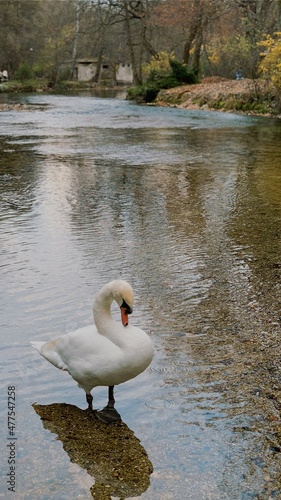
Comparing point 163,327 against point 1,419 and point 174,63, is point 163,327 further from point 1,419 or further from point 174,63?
point 174,63

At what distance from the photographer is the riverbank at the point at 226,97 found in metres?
29.4

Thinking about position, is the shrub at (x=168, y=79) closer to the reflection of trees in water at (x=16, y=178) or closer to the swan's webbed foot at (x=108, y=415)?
the reflection of trees in water at (x=16, y=178)

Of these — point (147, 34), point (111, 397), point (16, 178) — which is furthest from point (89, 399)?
point (147, 34)

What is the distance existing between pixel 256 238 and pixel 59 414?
15.5 feet

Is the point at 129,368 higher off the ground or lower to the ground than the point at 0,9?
lower

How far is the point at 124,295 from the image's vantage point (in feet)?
12.9

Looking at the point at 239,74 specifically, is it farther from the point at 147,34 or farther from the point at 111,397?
the point at 111,397

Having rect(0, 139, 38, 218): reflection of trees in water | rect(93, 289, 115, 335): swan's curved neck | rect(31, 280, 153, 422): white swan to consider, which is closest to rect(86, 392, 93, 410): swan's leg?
rect(31, 280, 153, 422): white swan

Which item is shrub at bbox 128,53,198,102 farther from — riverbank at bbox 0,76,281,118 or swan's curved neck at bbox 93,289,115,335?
swan's curved neck at bbox 93,289,115,335

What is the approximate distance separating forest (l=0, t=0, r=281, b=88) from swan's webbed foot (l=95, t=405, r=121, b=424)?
2367cm

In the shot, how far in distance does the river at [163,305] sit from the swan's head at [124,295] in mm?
666

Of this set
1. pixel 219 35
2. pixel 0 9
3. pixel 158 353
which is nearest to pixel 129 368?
pixel 158 353

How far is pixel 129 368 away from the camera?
3.83 metres

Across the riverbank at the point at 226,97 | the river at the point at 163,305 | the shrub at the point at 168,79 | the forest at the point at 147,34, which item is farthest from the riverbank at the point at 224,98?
the river at the point at 163,305
